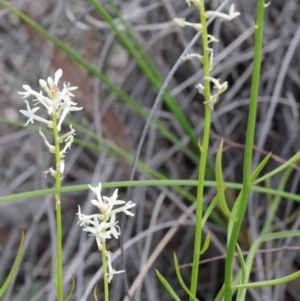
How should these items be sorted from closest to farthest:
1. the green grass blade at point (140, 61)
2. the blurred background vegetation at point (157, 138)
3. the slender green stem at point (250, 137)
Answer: the slender green stem at point (250, 137) < the green grass blade at point (140, 61) < the blurred background vegetation at point (157, 138)

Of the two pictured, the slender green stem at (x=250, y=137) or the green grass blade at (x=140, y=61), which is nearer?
the slender green stem at (x=250, y=137)

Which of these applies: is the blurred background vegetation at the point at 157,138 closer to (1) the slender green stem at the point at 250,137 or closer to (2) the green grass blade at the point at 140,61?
(2) the green grass blade at the point at 140,61

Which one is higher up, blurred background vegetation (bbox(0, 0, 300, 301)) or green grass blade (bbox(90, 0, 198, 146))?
green grass blade (bbox(90, 0, 198, 146))

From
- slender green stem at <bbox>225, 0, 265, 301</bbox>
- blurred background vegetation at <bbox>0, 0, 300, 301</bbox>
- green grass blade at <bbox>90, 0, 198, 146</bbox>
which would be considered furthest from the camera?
blurred background vegetation at <bbox>0, 0, 300, 301</bbox>

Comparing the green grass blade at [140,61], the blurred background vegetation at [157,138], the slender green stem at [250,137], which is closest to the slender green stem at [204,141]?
the slender green stem at [250,137]

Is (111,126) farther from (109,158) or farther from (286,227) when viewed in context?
(286,227)

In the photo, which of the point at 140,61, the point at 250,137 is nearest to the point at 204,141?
the point at 250,137

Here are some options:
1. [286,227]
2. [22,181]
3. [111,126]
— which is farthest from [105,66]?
[286,227]

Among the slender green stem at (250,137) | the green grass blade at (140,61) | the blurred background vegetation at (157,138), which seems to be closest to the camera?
the slender green stem at (250,137)

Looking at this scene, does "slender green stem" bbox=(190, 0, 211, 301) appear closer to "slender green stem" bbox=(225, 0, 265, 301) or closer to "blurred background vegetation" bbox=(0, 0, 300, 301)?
"slender green stem" bbox=(225, 0, 265, 301)

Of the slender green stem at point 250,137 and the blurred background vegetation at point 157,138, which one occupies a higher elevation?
the slender green stem at point 250,137

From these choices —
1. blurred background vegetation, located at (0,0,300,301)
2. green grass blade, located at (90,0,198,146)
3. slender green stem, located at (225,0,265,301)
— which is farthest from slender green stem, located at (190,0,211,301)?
blurred background vegetation, located at (0,0,300,301)
